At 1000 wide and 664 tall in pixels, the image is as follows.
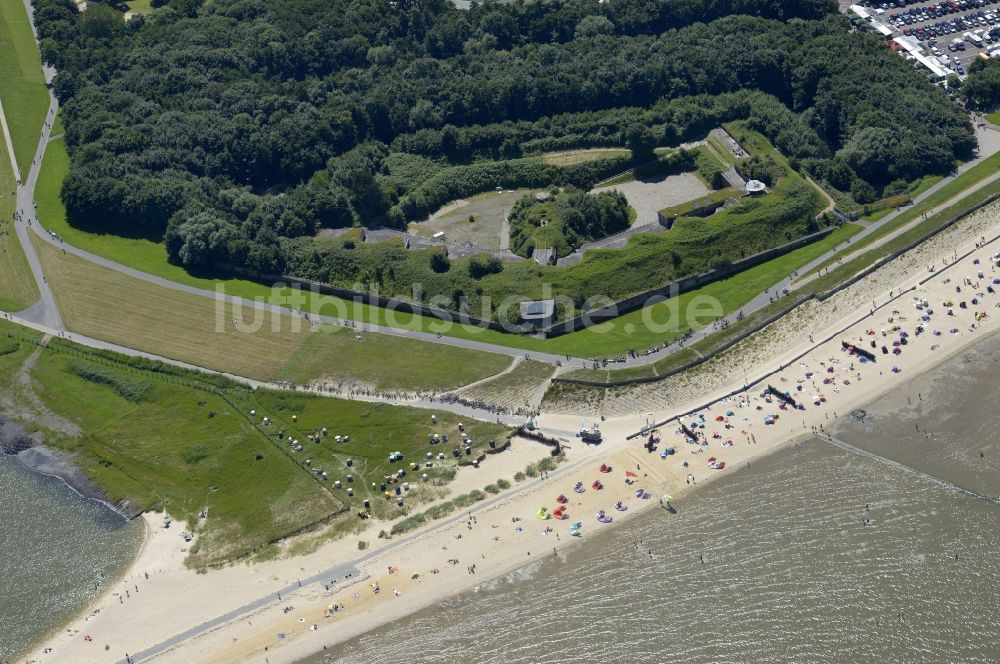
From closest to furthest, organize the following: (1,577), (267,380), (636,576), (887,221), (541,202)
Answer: (636,576)
(1,577)
(267,380)
(887,221)
(541,202)

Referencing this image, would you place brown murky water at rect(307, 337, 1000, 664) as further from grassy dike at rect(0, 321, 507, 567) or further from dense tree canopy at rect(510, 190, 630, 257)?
dense tree canopy at rect(510, 190, 630, 257)

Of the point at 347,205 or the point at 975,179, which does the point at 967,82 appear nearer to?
the point at 975,179

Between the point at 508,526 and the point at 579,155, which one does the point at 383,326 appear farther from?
the point at 579,155

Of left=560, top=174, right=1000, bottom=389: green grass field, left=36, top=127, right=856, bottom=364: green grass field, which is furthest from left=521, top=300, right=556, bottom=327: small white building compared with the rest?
left=560, top=174, right=1000, bottom=389: green grass field

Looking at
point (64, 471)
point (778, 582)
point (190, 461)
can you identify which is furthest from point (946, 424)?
point (64, 471)

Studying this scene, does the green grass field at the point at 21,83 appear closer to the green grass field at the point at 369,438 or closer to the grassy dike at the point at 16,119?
the grassy dike at the point at 16,119

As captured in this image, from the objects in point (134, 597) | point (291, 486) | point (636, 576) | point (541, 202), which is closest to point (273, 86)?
point (541, 202)
